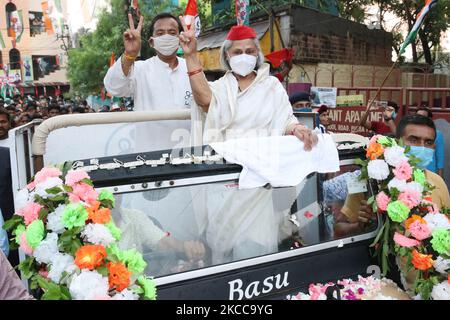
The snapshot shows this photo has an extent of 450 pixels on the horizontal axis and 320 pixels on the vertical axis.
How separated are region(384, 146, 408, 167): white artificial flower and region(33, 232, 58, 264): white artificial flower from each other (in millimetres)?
1764

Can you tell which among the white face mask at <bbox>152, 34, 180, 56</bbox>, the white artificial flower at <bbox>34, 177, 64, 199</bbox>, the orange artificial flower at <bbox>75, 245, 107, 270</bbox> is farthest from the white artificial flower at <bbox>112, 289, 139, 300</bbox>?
the white face mask at <bbox>152, 34, 180, 56</bbox>

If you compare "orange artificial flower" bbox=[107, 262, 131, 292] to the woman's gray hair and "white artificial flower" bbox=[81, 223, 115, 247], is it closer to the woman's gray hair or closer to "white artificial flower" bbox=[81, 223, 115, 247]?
"white artificial flower" bbox=[81, 223, 115, 247]

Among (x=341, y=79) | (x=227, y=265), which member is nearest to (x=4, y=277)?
(x=227, y=265)

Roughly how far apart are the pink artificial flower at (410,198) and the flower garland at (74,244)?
4.55ft

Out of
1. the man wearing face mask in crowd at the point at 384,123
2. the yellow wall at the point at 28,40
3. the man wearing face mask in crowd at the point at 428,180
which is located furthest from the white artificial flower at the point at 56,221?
the yellow wall at the point at 28,40

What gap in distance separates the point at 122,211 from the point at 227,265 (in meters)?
0.56

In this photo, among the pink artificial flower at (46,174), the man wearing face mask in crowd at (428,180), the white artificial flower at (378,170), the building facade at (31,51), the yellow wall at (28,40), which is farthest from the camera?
the yellow wall at (28,40)

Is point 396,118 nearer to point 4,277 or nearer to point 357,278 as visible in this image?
point 357,278

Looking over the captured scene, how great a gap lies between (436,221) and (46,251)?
1870mm

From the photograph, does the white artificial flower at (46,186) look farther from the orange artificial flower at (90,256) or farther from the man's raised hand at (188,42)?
the man's raised hand at (188,42)

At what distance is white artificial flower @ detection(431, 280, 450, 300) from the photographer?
77.5 inches

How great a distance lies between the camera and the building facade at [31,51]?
33750 millimetres

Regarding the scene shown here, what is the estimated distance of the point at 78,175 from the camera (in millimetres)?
1786

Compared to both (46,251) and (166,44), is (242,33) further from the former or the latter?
(46,251)
